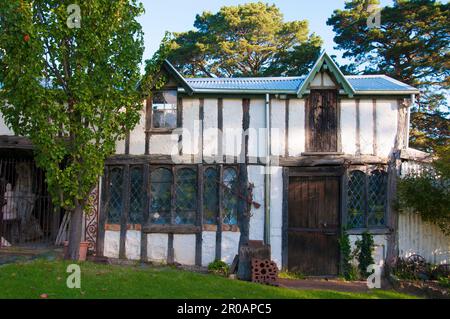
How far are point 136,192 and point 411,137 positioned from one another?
12718 mm

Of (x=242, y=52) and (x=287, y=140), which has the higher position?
(x=242, y=52)

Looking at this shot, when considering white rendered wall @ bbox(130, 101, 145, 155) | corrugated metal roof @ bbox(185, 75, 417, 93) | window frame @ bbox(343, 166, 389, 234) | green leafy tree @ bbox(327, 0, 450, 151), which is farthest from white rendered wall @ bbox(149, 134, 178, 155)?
green leafy tree @ bbox(327, 0, 450, 151)

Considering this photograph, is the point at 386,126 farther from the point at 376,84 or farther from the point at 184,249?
the point at 184,249

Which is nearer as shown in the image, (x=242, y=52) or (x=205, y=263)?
(x=205, y=263)

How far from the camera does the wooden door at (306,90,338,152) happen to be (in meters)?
10.1

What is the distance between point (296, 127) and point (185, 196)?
3.31 metres

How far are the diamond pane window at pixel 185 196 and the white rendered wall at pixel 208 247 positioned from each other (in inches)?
19.5

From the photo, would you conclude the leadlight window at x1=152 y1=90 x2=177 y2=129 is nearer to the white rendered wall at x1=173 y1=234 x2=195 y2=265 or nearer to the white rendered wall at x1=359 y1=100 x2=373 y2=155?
the white rendered wall at x1=173 y1=234 x2=195 y2=265

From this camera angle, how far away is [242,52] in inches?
819

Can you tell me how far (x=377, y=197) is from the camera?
33.1ft
